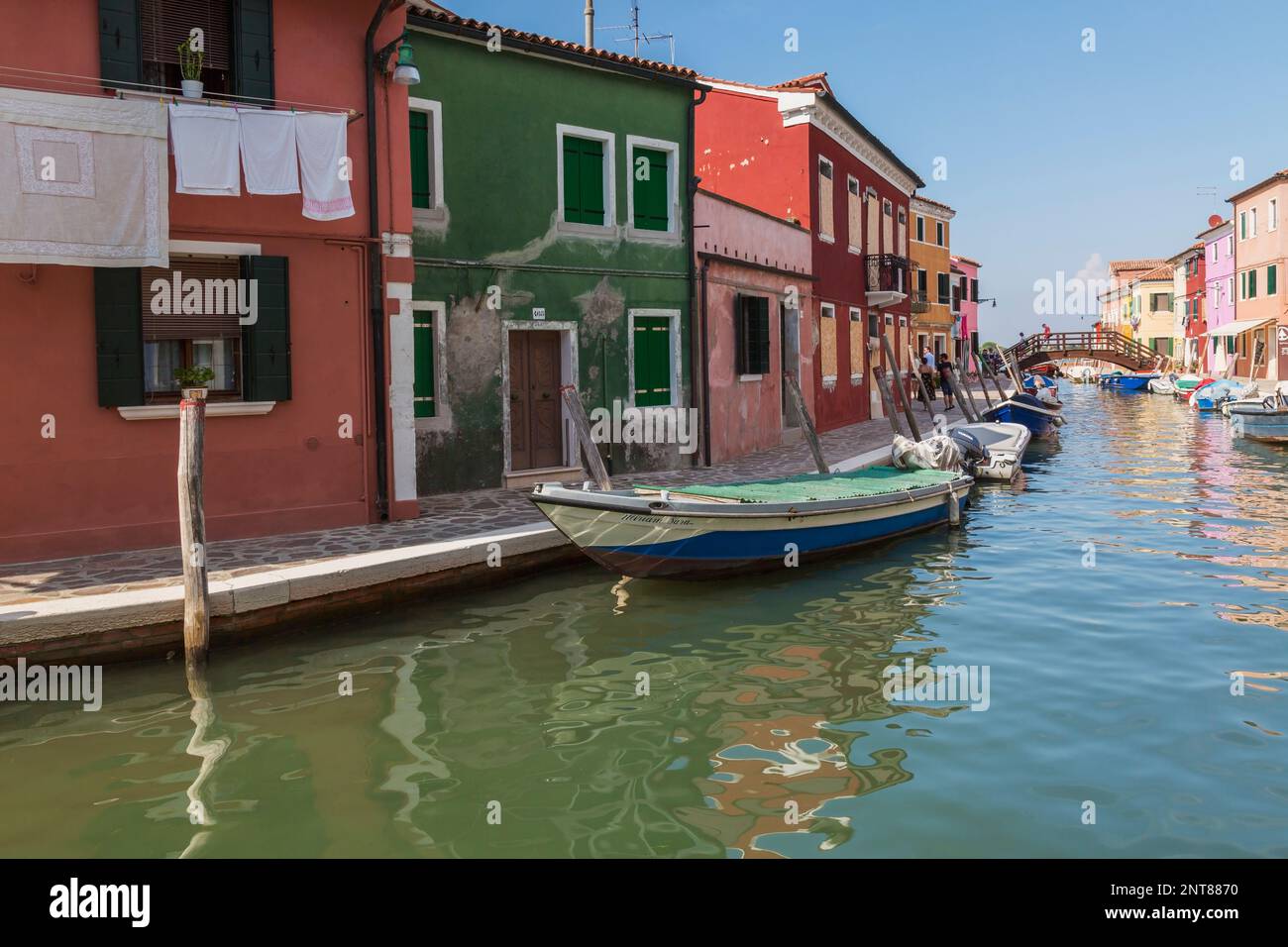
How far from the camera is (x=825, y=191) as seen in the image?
2375 centimetres

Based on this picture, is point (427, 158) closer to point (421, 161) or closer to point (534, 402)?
point (421, 161)

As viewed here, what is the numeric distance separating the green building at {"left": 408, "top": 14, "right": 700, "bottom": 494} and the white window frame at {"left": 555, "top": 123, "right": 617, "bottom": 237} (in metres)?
0.02

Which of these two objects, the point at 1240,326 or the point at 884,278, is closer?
the point at 884,278

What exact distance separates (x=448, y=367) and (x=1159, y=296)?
237 ft

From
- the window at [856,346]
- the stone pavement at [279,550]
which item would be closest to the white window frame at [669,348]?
the stone pavement at [279,550]

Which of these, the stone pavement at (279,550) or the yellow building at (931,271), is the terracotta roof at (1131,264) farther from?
the stone pavement at (279,550)

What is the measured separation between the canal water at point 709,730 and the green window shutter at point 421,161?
5.62m

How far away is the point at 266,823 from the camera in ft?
18.4

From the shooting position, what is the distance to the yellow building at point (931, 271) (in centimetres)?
4431

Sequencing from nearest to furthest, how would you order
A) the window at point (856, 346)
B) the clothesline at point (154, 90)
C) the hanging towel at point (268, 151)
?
1. the clothesline at point (154, 90)
2. the hanging towel at point (268, 151)
3. the window at point (856, 346)

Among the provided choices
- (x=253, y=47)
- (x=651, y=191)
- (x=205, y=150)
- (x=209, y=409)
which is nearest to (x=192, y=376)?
(x=209, y=409)

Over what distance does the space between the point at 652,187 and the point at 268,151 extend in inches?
294

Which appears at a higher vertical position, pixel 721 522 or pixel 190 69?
pixel 190 69
